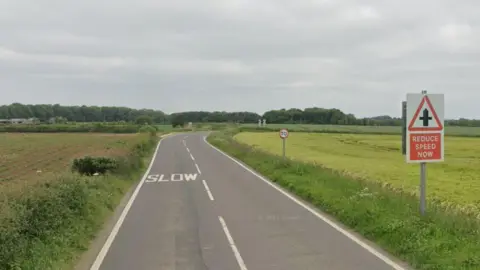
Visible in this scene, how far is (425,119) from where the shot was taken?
11.0 m

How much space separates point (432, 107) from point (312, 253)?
4.42 m

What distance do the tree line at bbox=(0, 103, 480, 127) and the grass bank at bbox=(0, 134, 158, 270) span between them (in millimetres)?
139826

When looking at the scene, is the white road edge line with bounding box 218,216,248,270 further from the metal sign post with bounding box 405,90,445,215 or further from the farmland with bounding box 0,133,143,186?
the farmland with bounding box 0,133,143,186

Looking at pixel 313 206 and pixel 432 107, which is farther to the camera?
pixel 313 206

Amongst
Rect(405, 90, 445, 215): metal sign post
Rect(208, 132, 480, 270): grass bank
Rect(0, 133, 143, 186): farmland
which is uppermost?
Rect(405, 90, 445, 215): metal sign post

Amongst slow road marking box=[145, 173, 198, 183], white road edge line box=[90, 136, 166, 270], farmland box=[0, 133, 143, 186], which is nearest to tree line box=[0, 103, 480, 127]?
farmland box=[0, 133, 143, 186]

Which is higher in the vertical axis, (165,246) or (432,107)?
(432,107)

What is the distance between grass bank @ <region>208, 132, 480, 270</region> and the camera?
8.28 m

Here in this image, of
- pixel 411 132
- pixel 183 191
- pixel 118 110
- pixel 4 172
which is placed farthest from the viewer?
pixel 118 110

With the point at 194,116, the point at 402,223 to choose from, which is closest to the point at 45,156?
the point at 402,223

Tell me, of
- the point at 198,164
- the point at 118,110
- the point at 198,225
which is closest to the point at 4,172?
the point at 198,164

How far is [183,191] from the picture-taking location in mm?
18812

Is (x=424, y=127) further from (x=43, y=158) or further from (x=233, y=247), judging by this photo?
(x=43, y=158)

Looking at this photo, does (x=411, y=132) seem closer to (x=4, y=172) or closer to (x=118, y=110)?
(x=4, y=172)
